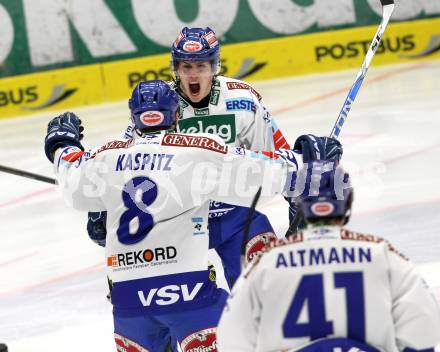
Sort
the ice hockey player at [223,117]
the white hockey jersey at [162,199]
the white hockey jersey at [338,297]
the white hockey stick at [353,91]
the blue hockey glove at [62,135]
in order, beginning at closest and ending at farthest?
the white hockey jersey at [338,297] < the white hockey jersey at [162,199] < the blue hockey glove at [62,135] < the ice hockey player at [223,117] < the white hockey stick at [353,91]

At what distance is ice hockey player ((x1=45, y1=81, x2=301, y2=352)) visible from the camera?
4.18m

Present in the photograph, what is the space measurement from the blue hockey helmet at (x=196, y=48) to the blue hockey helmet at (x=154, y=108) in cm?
108

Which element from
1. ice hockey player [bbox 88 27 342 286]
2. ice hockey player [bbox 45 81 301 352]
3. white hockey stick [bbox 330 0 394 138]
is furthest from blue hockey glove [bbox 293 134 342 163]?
white hockey stick [bbox 330 0 394 138]

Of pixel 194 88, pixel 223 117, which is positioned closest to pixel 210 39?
pixel 194 88

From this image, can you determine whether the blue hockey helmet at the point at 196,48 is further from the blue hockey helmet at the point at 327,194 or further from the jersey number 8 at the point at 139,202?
the blue hockey helmet at the point at 327,194

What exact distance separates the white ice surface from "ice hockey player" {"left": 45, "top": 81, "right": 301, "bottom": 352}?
1816 mm

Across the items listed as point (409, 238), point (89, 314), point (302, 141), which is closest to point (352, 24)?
point (409, 238)

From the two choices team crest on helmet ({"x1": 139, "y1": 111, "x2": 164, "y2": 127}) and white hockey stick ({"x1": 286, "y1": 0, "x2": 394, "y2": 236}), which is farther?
white hockey stick ({"x1": 286, "y1": 0, "x2": 394, "y2": 236})

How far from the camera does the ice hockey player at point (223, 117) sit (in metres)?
5.41

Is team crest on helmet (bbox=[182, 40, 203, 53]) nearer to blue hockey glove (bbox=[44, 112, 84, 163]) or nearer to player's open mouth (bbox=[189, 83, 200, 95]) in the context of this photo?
player's open mouth (bbox=[189, 83, 200, 95])

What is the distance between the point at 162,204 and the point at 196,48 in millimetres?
1488

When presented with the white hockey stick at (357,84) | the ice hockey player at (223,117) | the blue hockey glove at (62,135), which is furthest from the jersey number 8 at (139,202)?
the white hockey stick at (357,84)

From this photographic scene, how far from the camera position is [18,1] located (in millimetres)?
12289

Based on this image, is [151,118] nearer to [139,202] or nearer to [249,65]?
[139,202]
